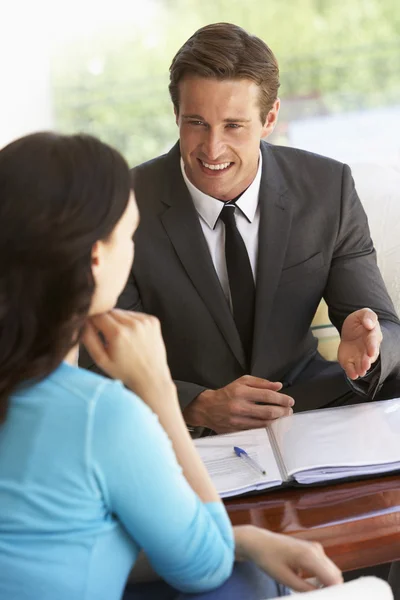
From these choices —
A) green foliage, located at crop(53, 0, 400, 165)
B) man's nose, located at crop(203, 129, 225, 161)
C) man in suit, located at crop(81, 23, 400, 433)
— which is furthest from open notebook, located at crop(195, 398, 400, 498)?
green foliage, located at crop(53, 0, 400, 165)

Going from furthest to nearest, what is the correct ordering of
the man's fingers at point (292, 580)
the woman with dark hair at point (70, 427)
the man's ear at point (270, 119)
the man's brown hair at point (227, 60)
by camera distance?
the man's ear at point (270, 119)
the man's brown hair at point (227, 60)
the man's fingers at point (292, 580)
the woman with dark hair at point (70, 427)

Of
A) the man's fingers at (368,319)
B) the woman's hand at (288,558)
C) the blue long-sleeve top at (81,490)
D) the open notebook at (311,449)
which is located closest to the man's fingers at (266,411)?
the open notebook at (311,449)

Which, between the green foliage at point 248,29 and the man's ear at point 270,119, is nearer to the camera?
the man's ear at point 270,119

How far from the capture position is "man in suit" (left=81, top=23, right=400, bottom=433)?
1.92 meters

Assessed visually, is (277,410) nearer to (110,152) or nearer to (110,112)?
(110,152)

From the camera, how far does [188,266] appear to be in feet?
6.34

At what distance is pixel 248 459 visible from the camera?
1362 millimetres

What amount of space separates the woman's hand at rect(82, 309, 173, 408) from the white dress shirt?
946mm

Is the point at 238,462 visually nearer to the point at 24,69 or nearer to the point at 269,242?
the point at 269,242

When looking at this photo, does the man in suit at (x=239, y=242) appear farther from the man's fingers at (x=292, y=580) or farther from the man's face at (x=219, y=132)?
the man's fingers at (x=292, y=580)

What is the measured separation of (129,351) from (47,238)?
0.65 ft

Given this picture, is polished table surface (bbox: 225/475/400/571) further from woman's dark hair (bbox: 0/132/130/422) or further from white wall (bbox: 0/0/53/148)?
white wall (bbox: 0/0/53/148)

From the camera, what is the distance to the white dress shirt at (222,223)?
1.99 m

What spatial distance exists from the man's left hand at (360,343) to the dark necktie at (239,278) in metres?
0.35
